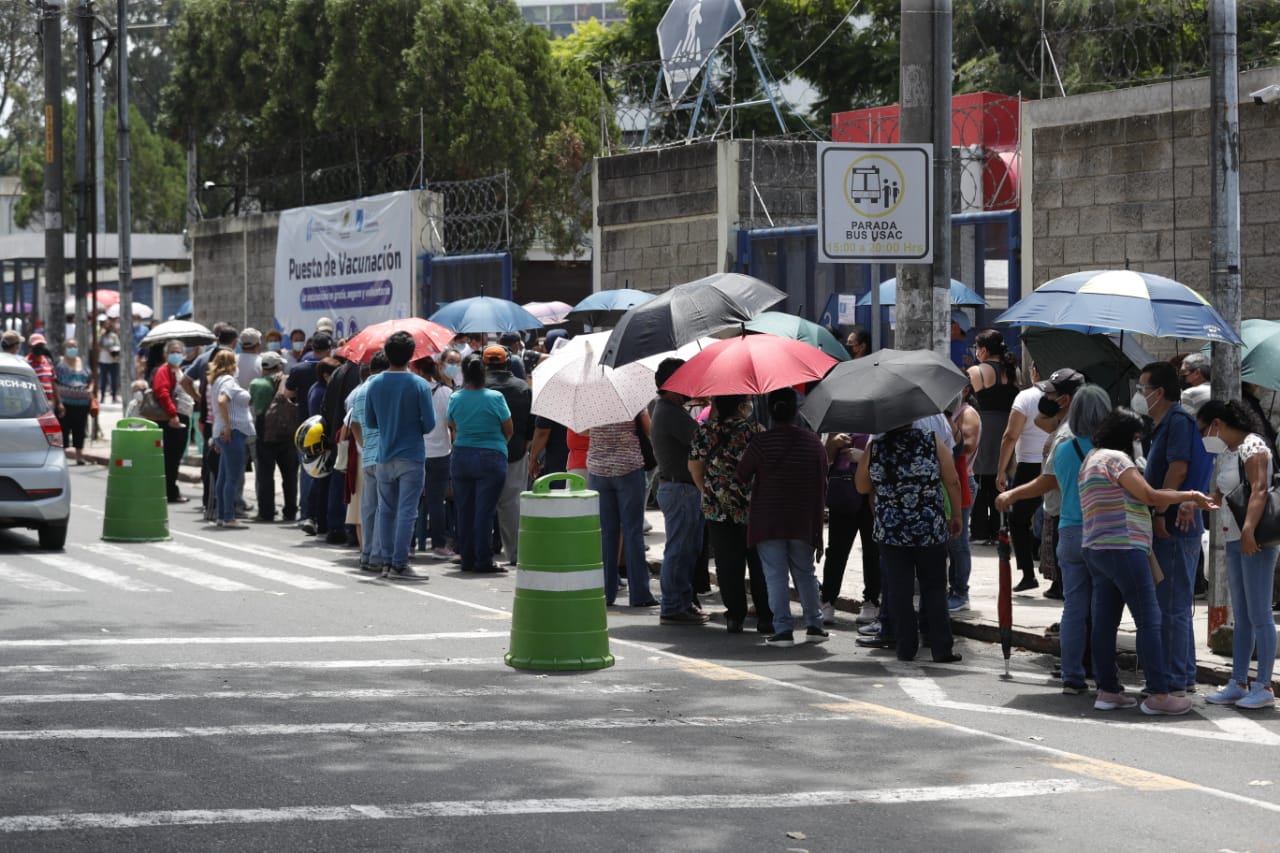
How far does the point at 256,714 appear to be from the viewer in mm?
8898

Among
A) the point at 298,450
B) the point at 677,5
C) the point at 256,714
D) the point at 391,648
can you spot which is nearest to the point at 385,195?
the point at 677,5

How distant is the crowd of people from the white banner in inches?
301

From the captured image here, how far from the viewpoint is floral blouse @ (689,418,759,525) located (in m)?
11.8

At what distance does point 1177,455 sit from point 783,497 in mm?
2698

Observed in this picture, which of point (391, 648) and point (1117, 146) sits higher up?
point (1117, 146)

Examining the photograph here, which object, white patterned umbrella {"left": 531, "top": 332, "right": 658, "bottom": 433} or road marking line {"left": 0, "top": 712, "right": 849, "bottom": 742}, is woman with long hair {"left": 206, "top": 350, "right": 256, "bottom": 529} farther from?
road marking line {"left": 0, "top": 712, "right": 849, "bottom": 742}

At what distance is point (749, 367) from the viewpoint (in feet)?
37.8

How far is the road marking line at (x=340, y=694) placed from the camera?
920cm

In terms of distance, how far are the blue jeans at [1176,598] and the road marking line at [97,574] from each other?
751 cm

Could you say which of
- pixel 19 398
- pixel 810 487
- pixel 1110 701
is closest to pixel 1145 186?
pixel 810 487

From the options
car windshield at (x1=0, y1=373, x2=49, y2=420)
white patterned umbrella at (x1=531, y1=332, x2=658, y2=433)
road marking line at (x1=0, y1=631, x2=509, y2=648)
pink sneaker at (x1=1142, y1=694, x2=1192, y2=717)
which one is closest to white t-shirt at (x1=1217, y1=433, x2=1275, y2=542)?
pink sneaker at (x1=1142, y1=694, x2=1192, y2=717)

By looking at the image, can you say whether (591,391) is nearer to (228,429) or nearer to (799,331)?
(799,331)

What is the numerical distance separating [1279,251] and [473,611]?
751 cm

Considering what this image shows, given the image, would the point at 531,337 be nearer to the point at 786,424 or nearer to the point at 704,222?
the point at 704,222
